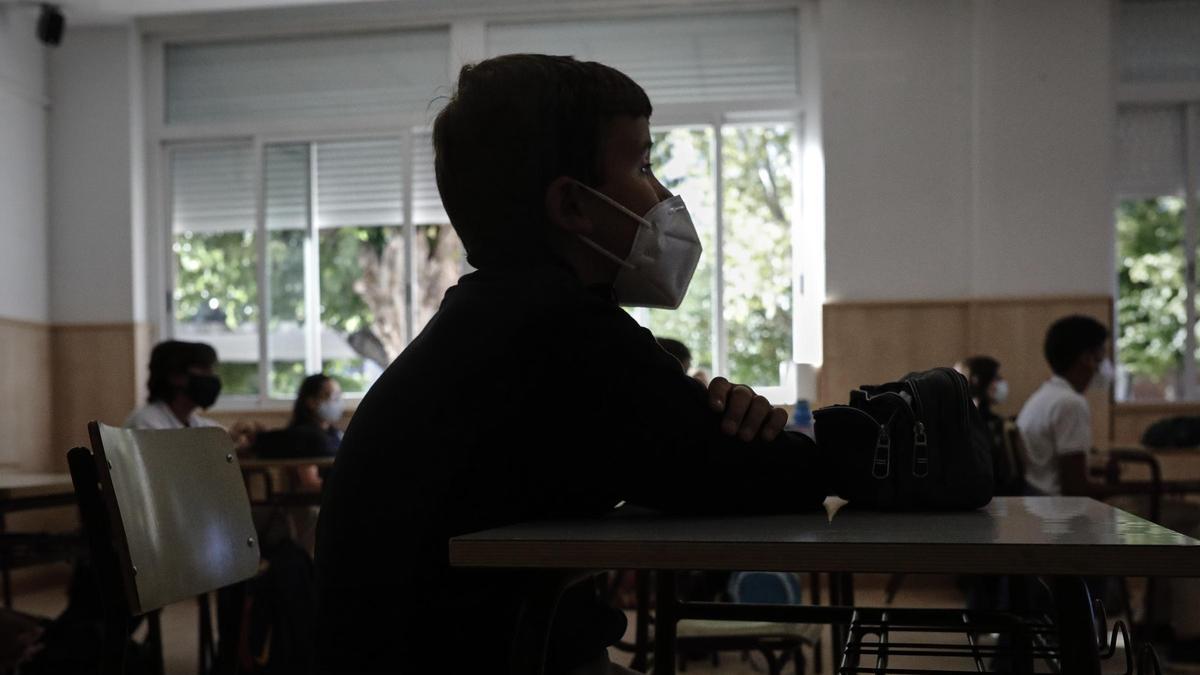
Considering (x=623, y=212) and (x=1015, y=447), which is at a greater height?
(x=623, y=212)

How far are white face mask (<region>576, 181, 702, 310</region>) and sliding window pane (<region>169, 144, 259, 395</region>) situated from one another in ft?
20.3

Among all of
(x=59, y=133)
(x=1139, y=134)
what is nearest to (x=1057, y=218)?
(x=1139, y=134)

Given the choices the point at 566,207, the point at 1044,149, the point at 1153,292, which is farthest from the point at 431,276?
the point at 566,207

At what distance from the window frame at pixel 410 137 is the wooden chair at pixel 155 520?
16.5 ft

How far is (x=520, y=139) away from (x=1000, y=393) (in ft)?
16.7

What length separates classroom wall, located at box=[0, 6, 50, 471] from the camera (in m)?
6.74

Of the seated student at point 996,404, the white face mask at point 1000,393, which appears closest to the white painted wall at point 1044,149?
the white face mask at point 1000,393

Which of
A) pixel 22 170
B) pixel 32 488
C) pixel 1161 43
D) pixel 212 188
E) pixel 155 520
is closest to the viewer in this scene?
pixel 155 520

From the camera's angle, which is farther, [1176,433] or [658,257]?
[1176,433]

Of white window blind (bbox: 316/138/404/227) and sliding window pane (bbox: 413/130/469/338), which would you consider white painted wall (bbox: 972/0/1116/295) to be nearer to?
sliding window pane (bbox: 413/130/469/338)

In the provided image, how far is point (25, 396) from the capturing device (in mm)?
6883

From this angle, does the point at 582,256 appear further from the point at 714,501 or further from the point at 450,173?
the point at 714,501

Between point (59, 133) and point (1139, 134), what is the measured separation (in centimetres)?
602

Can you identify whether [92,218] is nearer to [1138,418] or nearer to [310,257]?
[310,257]
